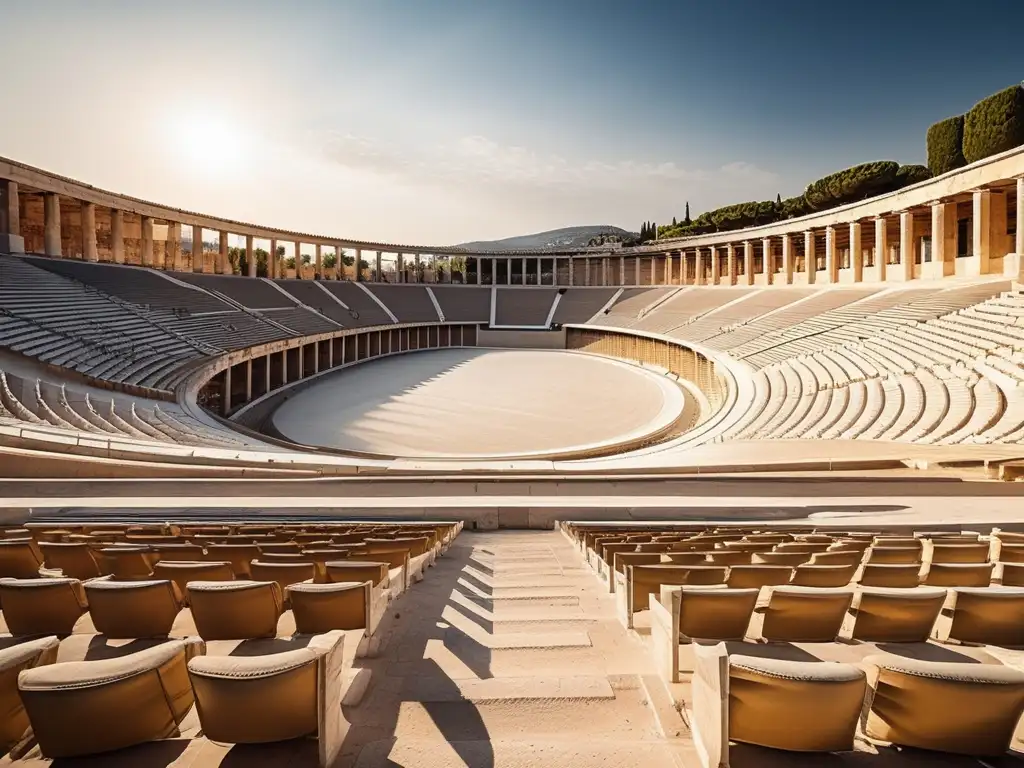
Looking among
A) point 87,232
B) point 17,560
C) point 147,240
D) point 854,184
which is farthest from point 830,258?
point 87,232

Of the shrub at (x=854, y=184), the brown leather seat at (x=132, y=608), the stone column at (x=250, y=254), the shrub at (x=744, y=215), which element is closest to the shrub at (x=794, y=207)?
the shrub at (x=744, y=215)

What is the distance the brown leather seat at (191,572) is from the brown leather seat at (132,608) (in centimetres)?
55

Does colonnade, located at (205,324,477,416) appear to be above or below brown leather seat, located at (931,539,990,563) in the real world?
above

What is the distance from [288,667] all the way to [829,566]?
152 inches

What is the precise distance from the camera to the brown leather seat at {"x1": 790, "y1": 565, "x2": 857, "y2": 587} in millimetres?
4469

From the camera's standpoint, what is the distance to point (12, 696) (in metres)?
2.56

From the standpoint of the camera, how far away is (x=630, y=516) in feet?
31.3

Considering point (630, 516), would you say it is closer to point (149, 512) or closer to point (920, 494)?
point (920, 494)

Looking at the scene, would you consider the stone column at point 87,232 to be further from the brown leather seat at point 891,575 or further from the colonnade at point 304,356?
the brown leather seat at point 891,575

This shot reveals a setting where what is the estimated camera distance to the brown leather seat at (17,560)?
4891 mm

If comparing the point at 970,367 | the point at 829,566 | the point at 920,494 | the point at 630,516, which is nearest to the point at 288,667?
the point at 829,566

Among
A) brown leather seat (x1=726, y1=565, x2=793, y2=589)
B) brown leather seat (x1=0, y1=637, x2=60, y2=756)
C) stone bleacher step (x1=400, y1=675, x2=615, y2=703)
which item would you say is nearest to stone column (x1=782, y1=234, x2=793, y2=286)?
brown leather seat (x1=726, y1=565, x2=793, y2=589)

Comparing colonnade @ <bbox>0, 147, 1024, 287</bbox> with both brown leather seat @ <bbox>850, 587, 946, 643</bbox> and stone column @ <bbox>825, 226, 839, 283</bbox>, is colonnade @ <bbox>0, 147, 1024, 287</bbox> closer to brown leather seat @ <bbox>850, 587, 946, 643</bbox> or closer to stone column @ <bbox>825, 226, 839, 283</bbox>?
stone column @ <bbox>825, 226, 839, 283</bbox>

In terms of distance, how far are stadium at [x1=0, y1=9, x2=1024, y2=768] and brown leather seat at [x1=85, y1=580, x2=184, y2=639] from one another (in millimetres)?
20
